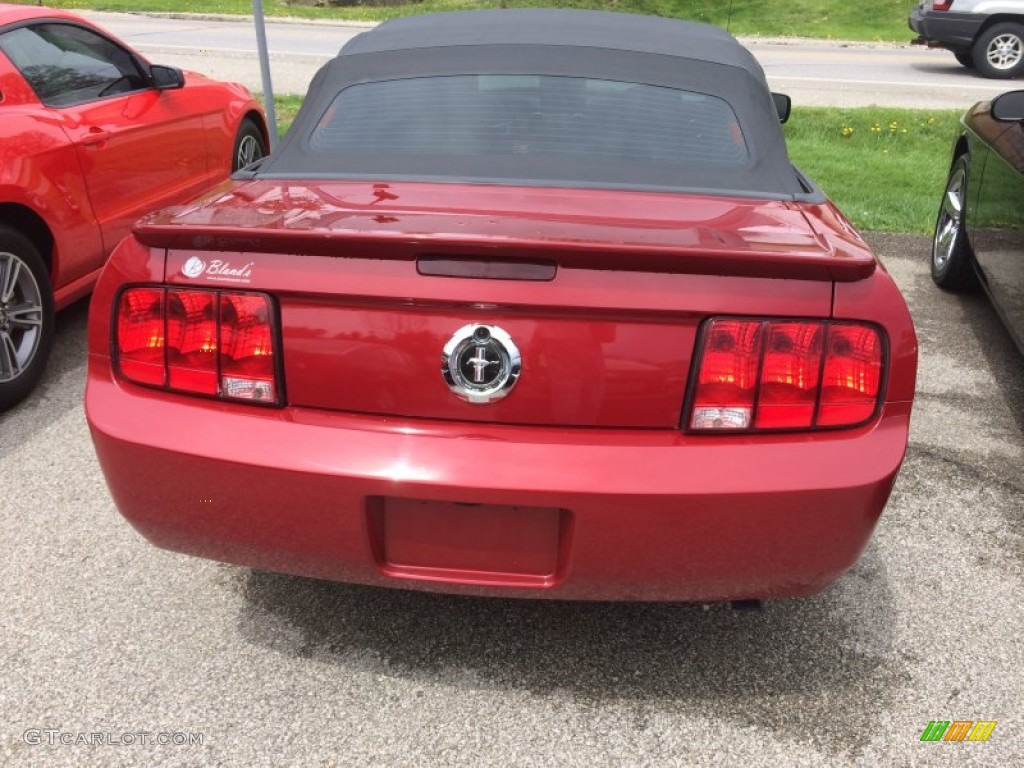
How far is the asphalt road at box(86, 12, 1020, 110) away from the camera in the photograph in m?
13.3

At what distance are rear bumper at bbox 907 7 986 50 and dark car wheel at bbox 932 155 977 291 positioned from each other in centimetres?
1111

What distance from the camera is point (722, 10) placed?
24.9 m

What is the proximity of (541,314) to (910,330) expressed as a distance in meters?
0.84

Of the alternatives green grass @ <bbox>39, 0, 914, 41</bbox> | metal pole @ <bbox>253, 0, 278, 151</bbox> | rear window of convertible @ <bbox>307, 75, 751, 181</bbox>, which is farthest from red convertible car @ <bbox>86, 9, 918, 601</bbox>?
green grass @ <bbox>39, 0, 914, 41</bbox>

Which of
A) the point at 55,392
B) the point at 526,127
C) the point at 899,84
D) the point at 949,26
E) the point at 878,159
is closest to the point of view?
the point at 526,127

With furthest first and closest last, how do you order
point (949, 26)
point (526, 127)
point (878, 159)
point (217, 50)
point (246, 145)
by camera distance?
point (217, 50) < point (949, 26) < point (878, 159) < point (246, 145) < point (526, 127)

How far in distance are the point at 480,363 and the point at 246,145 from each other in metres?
4.94

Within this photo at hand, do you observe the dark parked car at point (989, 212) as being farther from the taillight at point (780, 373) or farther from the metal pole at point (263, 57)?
the metal pole at point (263, 57)

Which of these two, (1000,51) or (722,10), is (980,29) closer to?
(1000,51)

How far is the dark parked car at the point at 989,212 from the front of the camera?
4.04 m

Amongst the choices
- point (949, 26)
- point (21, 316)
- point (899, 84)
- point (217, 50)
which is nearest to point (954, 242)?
point (21, 316)

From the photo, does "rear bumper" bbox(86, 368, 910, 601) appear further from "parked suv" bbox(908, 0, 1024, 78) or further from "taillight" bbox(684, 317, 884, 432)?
"parked suv" bbox(908, 0, 1024, 78)

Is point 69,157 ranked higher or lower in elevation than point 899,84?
higher

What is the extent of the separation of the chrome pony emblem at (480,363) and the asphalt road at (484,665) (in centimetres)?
87
